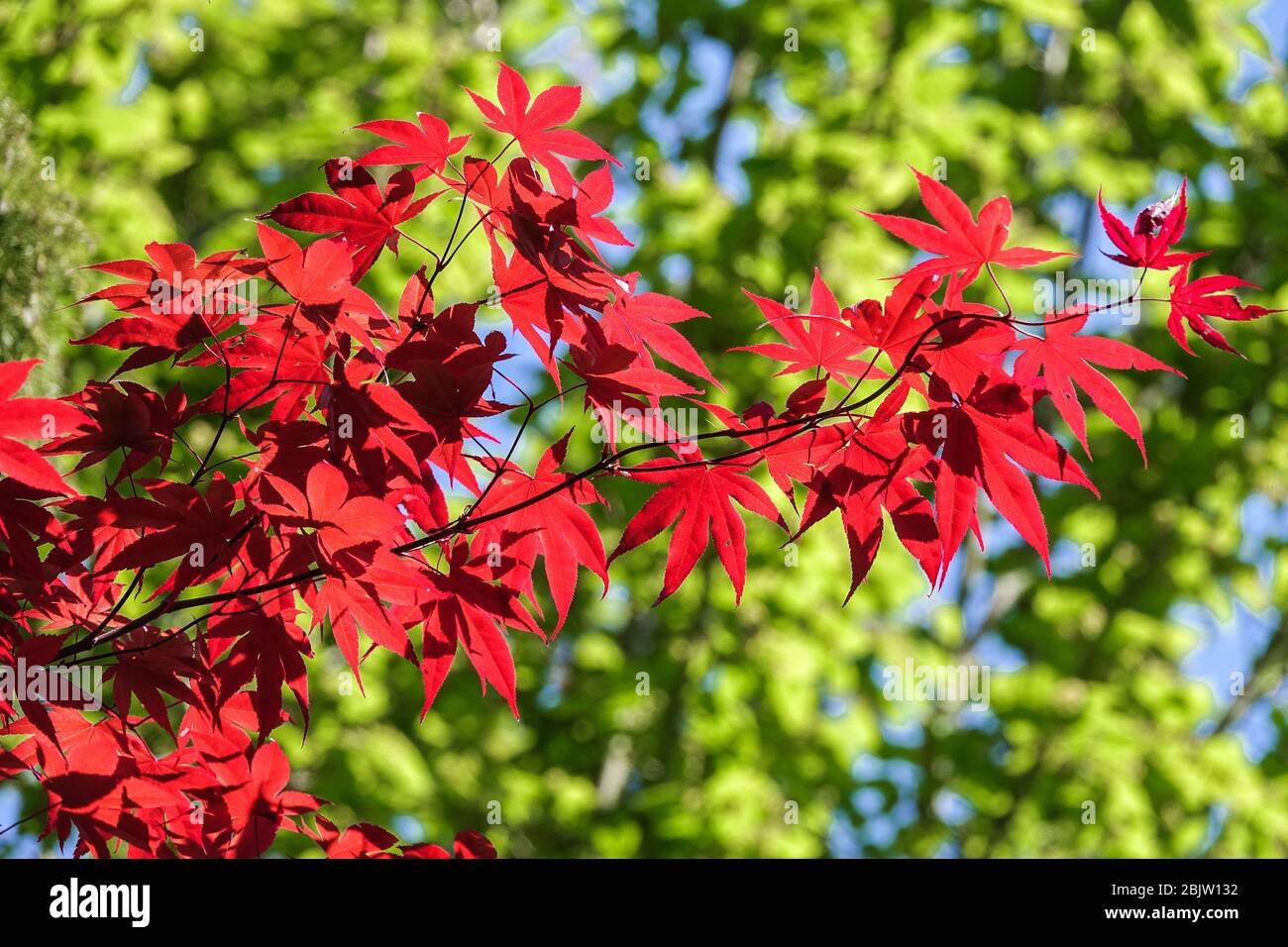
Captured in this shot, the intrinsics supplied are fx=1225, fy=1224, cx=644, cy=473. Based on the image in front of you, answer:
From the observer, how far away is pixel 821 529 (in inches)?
187

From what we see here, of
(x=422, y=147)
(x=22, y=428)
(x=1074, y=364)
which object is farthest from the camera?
(x=422, y=147)

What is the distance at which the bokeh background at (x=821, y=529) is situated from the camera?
14.1 feet

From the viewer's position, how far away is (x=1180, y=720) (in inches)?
186

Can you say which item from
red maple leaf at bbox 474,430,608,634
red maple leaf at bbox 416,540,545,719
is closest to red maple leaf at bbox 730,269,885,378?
red maple leaf at bbox 474,430,608,634

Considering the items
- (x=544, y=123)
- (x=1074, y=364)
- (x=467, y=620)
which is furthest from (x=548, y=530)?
(x=1074, y=364)

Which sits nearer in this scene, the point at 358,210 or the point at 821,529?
the point at 358,210

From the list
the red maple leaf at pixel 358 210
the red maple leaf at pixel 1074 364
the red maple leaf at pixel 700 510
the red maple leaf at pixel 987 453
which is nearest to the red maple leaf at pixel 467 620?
the red maple leaf at pixel 700 510

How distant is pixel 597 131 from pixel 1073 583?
2.63 metres

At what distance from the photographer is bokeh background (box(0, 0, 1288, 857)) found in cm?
429

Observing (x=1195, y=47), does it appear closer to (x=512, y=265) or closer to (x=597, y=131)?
(x=597, y=131)

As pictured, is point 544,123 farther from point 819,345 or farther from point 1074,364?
point 1074,364

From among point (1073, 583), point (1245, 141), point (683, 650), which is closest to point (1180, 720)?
point (1073, 583)

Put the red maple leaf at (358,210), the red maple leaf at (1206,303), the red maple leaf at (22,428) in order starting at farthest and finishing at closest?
the red maple leaf at (358,210), the red maple leaf at (1206,303), the red maple leaf at (22,428)

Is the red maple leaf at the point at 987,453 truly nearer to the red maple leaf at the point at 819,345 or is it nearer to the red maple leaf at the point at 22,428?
the red maple leaf at the point at 819,345
